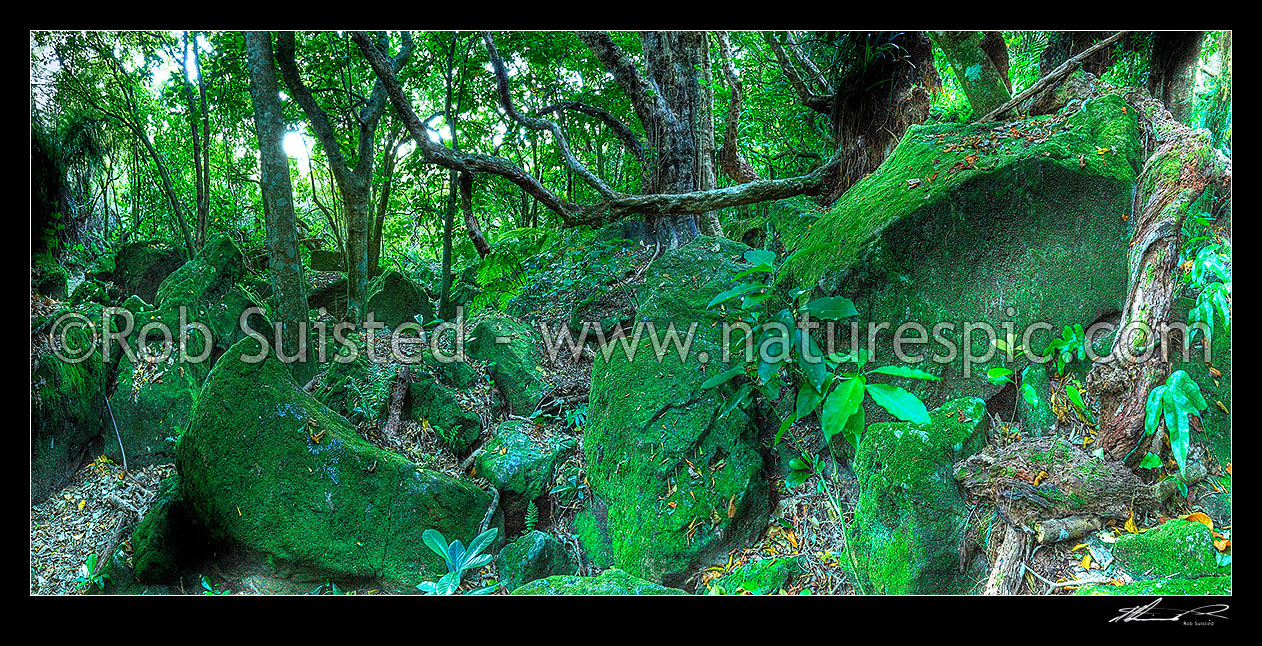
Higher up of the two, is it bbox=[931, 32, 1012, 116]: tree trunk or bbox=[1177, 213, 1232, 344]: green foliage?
bbox=[931, 32, 1012, 116]: tree trunk

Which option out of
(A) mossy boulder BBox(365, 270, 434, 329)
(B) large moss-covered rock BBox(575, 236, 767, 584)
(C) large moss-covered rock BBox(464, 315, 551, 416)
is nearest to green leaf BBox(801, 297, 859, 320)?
(B) large moss-covered rock BBox(575, 236, 767, 584)

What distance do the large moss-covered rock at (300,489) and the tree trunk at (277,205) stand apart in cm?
39

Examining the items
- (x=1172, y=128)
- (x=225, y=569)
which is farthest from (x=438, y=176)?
(x=1172, y=128)

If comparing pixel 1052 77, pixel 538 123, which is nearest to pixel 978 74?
pixel 1052 77

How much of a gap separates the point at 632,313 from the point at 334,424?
161 cm

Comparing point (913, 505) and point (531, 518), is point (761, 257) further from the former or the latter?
point (531, 518)

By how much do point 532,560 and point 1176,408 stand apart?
2462mm

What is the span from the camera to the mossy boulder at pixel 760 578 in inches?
76.3

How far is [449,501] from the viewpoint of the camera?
229 centimetres

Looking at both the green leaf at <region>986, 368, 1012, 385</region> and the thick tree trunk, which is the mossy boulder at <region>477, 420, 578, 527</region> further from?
the thick tree trunk

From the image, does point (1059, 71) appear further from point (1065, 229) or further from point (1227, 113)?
point (1065, 229)

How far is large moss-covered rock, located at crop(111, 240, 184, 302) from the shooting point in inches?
102

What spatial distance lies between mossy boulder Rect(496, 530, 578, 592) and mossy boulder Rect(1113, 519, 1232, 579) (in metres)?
2.02

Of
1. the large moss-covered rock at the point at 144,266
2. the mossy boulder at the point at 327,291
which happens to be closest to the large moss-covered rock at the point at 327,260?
the mossy boulder at the point at 327,291
